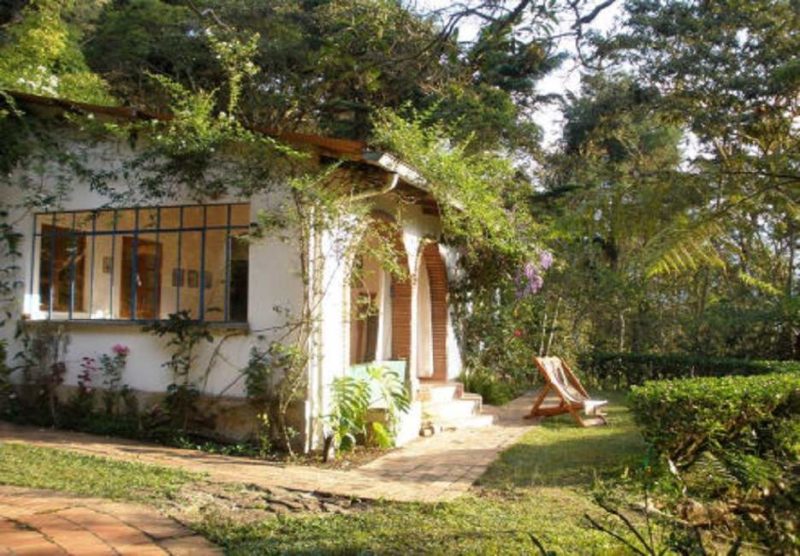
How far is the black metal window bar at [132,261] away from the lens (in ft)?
29.7

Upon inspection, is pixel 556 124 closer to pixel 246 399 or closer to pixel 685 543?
pixel 246 399

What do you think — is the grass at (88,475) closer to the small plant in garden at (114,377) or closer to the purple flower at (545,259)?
the small plant in garden at (114,377)

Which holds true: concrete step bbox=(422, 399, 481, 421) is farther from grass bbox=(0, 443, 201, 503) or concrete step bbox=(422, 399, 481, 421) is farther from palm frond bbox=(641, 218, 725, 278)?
palm frond bbox=(641, 218, 725, 278)

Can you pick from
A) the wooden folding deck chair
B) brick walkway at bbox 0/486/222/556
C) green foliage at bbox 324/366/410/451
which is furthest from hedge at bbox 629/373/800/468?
brick walkway at bbox 0/486/222/556

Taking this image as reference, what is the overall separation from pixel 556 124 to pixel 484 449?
15976 millimetres

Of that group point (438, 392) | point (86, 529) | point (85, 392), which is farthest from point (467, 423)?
point (86, 529)

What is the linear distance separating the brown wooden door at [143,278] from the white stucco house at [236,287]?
0.08ft

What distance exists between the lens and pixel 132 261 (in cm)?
1005

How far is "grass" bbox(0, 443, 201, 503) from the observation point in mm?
5641

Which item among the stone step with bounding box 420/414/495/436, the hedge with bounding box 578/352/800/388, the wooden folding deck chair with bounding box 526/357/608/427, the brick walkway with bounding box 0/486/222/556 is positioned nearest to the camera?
the brick walkway with bounding box 0/486/222/556

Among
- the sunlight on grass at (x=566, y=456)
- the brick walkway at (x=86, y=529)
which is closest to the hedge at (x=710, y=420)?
the sunlight on grass at (x=566, y=456)

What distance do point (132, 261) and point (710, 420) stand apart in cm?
734

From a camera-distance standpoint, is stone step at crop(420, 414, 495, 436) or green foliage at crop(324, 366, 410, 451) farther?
stone step at crop(420, 414, 495, 436)

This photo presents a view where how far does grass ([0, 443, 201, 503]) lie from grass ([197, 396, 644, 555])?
3.15 feet
